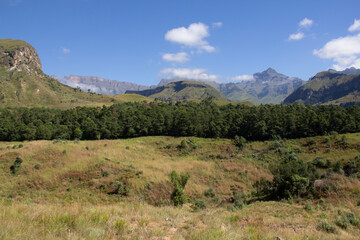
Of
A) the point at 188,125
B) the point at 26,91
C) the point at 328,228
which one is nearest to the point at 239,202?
the point at 328,228

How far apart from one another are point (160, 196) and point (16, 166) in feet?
74.4

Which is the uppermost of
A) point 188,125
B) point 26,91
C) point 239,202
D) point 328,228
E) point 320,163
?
point 26,91

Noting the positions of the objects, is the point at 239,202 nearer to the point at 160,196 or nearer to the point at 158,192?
the point at 160,196

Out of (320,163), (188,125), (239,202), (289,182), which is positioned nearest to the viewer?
(239,202)

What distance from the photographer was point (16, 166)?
28859 mm

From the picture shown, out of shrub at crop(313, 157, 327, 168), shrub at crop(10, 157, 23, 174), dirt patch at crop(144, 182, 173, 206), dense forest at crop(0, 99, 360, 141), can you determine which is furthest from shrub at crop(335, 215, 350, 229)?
dense forest at crop(0, 99, 360, 141)

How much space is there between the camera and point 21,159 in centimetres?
3027

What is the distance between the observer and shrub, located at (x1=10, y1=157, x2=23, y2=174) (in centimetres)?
2861

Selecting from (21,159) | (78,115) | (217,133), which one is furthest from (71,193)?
(78,115)

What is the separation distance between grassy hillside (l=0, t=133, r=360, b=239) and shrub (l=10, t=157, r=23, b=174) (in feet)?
1.96

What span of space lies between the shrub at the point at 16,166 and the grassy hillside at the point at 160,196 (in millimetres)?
597

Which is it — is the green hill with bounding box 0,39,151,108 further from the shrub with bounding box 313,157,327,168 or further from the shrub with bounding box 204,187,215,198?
the shrub with bounding box 313,157,327,168

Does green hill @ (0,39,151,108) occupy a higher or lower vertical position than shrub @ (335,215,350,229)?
higher

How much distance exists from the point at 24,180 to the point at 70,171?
5431 mm
